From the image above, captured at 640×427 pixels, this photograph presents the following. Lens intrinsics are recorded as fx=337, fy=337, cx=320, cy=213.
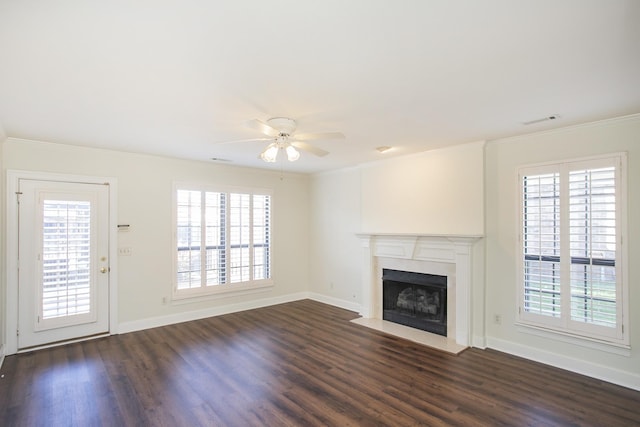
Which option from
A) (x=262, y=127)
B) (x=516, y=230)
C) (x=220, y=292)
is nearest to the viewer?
(x=262, y=127)

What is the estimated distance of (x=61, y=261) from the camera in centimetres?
440

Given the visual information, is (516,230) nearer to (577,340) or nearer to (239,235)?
(577,340)

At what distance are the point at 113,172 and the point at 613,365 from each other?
253 inches

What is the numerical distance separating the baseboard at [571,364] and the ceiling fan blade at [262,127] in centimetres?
366

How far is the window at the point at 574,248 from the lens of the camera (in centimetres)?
336

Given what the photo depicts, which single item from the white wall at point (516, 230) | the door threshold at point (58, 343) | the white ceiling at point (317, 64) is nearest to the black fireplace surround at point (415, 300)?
the white wall at point (516, 230)

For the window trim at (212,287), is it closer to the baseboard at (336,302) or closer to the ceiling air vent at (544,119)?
the baseboard at (336,302)

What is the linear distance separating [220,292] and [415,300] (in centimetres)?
325

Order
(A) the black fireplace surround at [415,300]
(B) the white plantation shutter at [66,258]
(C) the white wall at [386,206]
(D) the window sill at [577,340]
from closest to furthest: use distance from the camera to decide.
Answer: (D) the window sill at [577,340], (B) the white plantation shutter at [66,258], (C) the white wall at [386,206], (A) the black fireplace surround at [415,300]

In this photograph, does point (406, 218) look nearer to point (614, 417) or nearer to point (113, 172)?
point (614, 417)

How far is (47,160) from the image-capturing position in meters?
4.36

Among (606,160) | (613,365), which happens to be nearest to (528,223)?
(606,160)

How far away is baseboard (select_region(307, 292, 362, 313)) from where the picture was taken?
6.04 meters

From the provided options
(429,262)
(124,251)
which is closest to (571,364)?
(429,262)
